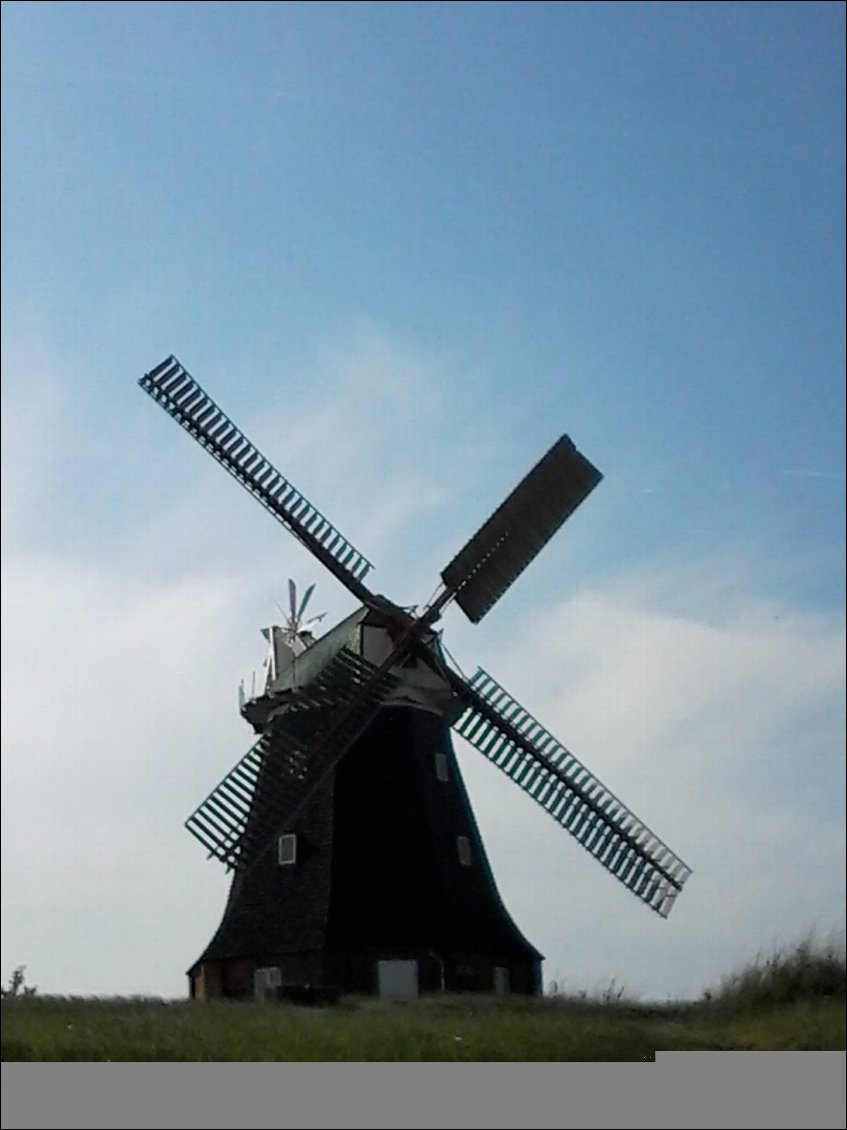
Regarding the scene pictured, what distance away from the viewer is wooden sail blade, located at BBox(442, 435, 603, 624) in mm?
25028

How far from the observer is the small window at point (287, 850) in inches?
938

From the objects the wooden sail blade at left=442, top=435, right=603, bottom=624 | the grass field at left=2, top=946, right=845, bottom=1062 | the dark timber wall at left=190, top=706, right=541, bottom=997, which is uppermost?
the wooden sail blade at left=442, top=435, right=603, bottom=624

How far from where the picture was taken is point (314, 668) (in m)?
24.8

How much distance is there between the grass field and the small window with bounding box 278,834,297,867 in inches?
118

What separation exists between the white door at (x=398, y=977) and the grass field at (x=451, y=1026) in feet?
2.61

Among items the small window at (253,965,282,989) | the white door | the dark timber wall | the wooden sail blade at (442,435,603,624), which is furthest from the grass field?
the wooden sail blade at (442,435,603,624)

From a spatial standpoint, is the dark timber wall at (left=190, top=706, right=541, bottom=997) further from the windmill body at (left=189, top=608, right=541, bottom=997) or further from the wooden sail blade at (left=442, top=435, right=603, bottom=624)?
the wooden sail blade at (left=442, top=435, right=603, bottom=624)

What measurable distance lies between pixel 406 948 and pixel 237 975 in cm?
292

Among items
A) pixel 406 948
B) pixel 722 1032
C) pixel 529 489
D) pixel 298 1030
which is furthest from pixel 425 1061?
pixel 529 489

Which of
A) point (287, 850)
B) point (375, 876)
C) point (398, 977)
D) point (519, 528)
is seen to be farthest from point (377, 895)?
point (519, 528)

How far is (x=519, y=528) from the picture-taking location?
25.4 metres

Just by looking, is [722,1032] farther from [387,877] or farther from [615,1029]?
[387,877]

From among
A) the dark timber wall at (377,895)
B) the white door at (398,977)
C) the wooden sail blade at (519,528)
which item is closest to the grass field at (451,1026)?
the white door at (398,977)

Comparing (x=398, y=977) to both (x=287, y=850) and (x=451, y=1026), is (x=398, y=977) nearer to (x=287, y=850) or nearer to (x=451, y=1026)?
(x=287, y=850)
